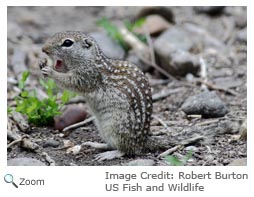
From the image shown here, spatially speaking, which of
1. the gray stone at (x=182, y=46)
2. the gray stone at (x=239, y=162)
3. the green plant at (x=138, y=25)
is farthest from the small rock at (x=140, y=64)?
the gray stone at (x=239, y=162)

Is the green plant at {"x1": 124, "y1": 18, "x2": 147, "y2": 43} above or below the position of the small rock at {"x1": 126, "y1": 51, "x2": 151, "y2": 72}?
above

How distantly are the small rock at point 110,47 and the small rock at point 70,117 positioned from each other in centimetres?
191

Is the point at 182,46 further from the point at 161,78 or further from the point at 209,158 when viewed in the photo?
the point at 209,158

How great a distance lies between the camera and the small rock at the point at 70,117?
656 cm

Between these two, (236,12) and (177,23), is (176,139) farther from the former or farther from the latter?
(236,12)

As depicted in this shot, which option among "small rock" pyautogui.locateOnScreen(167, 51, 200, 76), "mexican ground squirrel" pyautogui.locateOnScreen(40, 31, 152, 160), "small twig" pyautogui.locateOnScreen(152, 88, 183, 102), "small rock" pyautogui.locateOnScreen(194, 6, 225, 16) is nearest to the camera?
"mexican ground squirrel" pyautogui.locateOnScreen(40, 31, 152, 160)

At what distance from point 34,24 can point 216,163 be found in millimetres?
5804

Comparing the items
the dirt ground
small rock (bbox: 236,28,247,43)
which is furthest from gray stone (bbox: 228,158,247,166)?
small rock (bbox: 236,28,247,43)

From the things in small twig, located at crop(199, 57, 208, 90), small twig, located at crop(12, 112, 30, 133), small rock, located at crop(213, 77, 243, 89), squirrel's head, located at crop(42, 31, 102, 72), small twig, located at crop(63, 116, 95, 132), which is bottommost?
small twig, located at crop(63, 116, 95, 132)

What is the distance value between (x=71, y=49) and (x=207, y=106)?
5.88 feet

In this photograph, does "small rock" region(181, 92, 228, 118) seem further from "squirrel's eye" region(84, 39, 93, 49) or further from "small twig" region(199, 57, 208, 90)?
"squirrel's eye" region(84, 39, 93, 49)

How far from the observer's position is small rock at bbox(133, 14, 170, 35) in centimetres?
926

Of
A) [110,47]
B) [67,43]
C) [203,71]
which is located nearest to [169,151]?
[67,43]

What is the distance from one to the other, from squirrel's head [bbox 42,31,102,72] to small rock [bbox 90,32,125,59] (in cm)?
257
